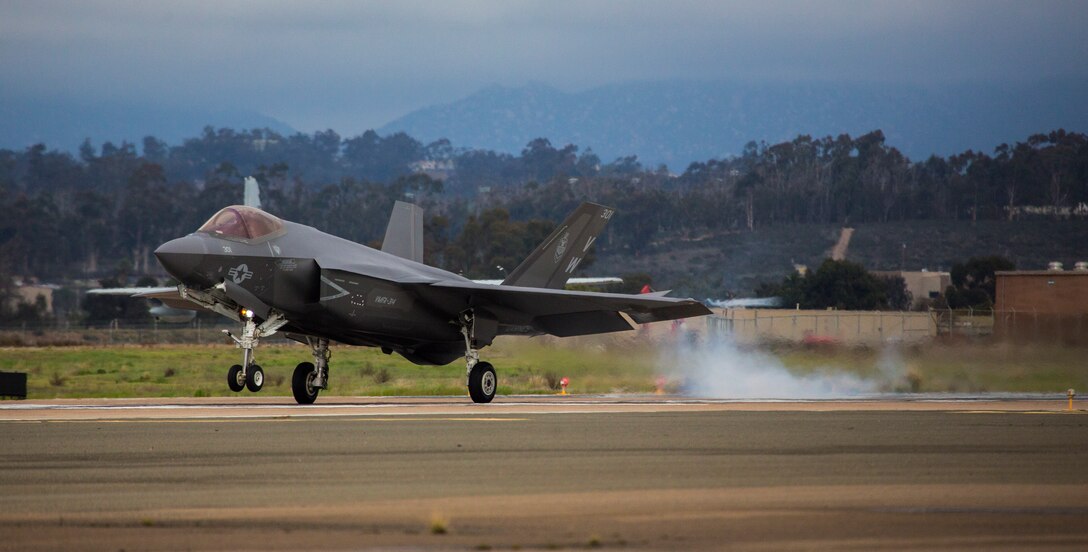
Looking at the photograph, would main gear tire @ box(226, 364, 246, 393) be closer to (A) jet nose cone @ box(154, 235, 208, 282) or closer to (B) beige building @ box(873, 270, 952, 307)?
(A) jet nose cone @ box(154, 235, 208, 282)

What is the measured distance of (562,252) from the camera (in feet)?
92.7

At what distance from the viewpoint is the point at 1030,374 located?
29.9 m

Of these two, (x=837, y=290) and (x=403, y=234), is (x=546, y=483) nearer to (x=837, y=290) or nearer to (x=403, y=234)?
(x=403, y=234)

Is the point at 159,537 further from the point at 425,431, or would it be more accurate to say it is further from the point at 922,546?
the point at 425,431

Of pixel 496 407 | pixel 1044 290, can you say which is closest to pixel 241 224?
pixel 496 407

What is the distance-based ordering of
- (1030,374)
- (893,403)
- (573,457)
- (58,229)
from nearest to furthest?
(573,457)
(893,403)
(1030,374)
(58,229)

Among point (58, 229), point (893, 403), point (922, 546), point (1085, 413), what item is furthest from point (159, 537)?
point (58, 229)

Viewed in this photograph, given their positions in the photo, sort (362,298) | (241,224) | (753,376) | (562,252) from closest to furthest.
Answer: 1. (241,224)
2. (362,298)
3. (562,252)
4. (753,376)

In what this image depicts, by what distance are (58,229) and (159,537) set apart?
13617 centimetres

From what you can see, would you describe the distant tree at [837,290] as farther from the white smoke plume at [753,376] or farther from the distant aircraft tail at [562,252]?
the distant aircraft tail at [562,252]

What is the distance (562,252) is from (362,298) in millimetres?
5828

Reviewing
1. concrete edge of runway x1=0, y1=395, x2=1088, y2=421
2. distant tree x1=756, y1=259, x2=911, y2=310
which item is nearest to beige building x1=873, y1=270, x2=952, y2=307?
distant tree x1=756, y1=259, x2=911, y2=310

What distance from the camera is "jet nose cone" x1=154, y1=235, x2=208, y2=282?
21.5m

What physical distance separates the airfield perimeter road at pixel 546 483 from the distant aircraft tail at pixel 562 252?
924 centimetres
